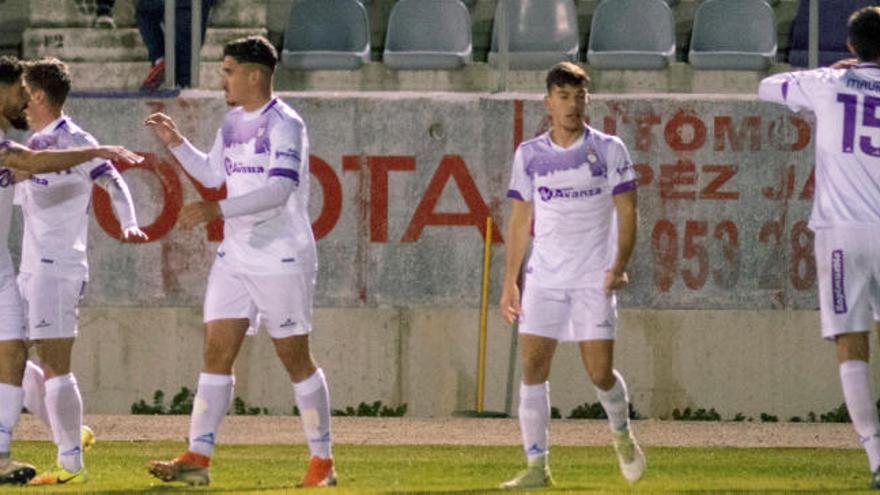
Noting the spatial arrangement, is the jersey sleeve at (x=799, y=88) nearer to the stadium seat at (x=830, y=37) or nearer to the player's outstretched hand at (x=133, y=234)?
the player's outstretched hand at (x=133, y=234)

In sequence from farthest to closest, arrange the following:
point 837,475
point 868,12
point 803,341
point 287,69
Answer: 1. point 287,69
2. point 803,341
3. point 837,475
4. point 868,12

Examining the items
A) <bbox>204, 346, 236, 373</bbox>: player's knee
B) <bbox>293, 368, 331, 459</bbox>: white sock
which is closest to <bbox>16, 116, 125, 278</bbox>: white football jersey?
<bbox>204, 346, 236, 373</bbox>: player's knee

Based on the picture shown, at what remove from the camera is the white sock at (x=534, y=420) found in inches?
432

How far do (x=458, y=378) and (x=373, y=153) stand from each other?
5.53 feet

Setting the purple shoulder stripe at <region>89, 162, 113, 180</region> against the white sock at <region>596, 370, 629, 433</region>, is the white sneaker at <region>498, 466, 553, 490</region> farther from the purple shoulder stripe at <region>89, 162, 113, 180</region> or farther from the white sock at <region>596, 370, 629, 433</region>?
the purple shoulder stripe at <region>89, 162, 113, 180</region>

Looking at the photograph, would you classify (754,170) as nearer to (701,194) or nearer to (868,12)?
(701,194)

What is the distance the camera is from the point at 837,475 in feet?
39.7

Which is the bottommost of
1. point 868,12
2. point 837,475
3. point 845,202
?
point 837,475

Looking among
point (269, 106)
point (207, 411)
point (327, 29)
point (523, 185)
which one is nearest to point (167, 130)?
point (269, 106)

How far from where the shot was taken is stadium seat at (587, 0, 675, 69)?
57.4ft

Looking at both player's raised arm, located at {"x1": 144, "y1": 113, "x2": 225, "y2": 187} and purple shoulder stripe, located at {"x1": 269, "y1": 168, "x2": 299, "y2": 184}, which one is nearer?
purple shoulder stripe, located at {"x1": 269, "y1": 168, "x2": 299, "y2": 184}

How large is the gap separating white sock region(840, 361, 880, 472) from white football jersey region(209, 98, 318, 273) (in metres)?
2.51

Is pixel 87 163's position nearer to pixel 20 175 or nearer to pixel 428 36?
pixel 20 175

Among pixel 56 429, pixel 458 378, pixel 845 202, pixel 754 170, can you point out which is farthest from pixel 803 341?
pixel 56 429
